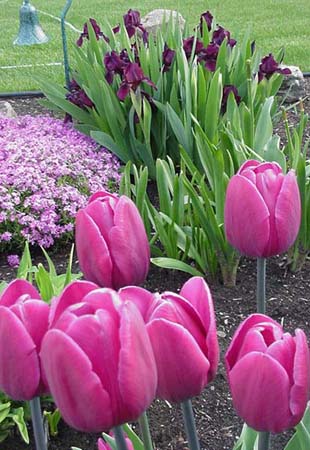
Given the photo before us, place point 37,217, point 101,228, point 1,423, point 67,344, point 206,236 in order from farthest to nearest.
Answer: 1. point 37,217
2. point 206,236
3. point 1,423
4. point 101,228
5. point 67,344

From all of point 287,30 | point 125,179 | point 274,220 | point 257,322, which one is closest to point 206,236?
point 125,179

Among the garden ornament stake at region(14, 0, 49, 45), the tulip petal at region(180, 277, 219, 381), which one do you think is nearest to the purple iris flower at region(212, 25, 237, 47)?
the garden ornament stake at region(14, 0, 49, 45)

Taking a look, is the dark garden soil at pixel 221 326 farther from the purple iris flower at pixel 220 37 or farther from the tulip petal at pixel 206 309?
the purple iris flower at pixel 220 37

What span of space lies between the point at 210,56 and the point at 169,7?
660cm

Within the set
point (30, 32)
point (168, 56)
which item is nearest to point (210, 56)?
point (168, 56)

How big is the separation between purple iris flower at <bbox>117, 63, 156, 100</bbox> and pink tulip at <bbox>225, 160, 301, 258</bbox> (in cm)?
227

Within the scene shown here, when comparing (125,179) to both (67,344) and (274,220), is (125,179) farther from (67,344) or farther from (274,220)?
(67,344)

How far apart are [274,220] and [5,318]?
0.46m

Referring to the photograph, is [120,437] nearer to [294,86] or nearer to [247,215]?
[247,215]

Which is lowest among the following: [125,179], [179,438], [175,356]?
[179,438]

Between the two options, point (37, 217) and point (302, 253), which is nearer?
point (302, 253)

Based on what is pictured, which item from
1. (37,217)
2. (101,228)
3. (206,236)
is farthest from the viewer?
(37,217)

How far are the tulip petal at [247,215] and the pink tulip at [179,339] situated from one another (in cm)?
27

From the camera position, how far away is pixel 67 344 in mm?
614
